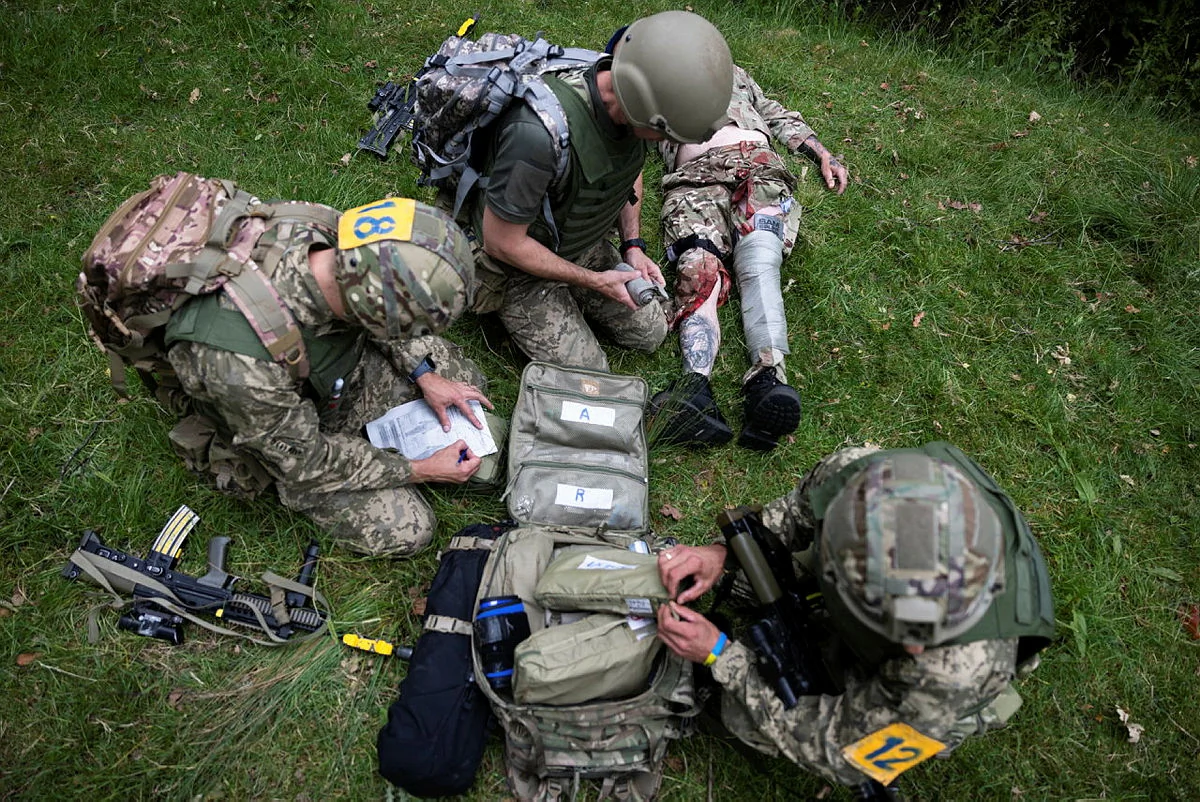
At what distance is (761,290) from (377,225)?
9.24ft

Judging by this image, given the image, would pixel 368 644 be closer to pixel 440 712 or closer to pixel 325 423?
pixel 440 712

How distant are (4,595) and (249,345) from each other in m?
1.95

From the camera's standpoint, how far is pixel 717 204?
5320mm

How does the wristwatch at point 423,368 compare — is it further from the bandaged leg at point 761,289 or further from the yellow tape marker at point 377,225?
the bandaged leg at point 761,289

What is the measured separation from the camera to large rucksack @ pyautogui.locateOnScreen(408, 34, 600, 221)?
350cm

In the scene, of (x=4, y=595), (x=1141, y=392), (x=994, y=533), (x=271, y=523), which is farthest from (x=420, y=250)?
(x=1141, y=392)

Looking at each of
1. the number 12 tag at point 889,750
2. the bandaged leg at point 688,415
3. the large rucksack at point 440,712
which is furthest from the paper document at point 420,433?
the number 12 tag at point 889,750

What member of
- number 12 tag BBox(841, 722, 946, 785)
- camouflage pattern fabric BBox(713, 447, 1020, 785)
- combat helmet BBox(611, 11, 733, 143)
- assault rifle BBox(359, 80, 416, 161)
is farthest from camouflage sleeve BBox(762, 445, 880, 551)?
assault rifle BBox(359, 80, 416, 161)

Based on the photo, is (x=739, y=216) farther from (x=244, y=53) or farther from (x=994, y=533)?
(x=244, y=53)

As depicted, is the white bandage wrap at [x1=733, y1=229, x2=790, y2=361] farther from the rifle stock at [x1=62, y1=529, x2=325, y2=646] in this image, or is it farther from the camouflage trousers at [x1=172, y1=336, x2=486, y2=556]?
the rifle stock at [x1=62, y1=529, x2=325, y2=646]

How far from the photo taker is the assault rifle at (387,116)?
213 inches

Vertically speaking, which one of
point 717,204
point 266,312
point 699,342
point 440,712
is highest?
point 266,312

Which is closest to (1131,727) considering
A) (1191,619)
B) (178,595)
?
(1191,619)

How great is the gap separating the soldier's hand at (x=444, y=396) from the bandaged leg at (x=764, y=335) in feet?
5.49
